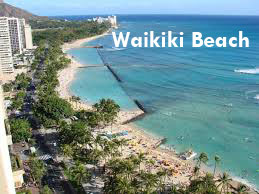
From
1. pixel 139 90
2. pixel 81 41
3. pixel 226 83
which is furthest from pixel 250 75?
pixel 81 41

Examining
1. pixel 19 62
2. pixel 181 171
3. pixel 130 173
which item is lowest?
pixel 181 171

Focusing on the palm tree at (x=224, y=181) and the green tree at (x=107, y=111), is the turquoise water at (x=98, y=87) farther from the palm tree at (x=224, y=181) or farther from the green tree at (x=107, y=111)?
the palm tree at (x=224, y=181)

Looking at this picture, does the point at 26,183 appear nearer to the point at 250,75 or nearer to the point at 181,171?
the point at 181,171

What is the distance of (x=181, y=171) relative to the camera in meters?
39.7

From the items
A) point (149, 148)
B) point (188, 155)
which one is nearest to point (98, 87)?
point (149, 148)

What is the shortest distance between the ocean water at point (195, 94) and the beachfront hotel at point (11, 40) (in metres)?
19.9

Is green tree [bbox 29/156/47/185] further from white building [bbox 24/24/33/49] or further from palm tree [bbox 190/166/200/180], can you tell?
white building [bbox 24/24/33/49]

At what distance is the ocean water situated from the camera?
47406 mm

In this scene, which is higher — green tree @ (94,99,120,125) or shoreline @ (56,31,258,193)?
green tree @ (94,99,120,125)

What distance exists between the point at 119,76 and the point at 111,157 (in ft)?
168

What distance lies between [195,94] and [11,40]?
74598 millimetres

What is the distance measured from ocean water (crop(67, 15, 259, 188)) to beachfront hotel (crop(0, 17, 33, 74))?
19875 mm

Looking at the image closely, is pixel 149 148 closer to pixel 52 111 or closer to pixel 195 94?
pixel 52 111

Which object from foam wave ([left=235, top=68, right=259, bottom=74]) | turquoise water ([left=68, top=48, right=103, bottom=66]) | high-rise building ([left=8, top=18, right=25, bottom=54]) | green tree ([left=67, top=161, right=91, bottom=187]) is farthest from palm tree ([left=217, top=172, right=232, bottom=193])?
high-rise building ([left=8, top=18, right=25, bottom=54])
